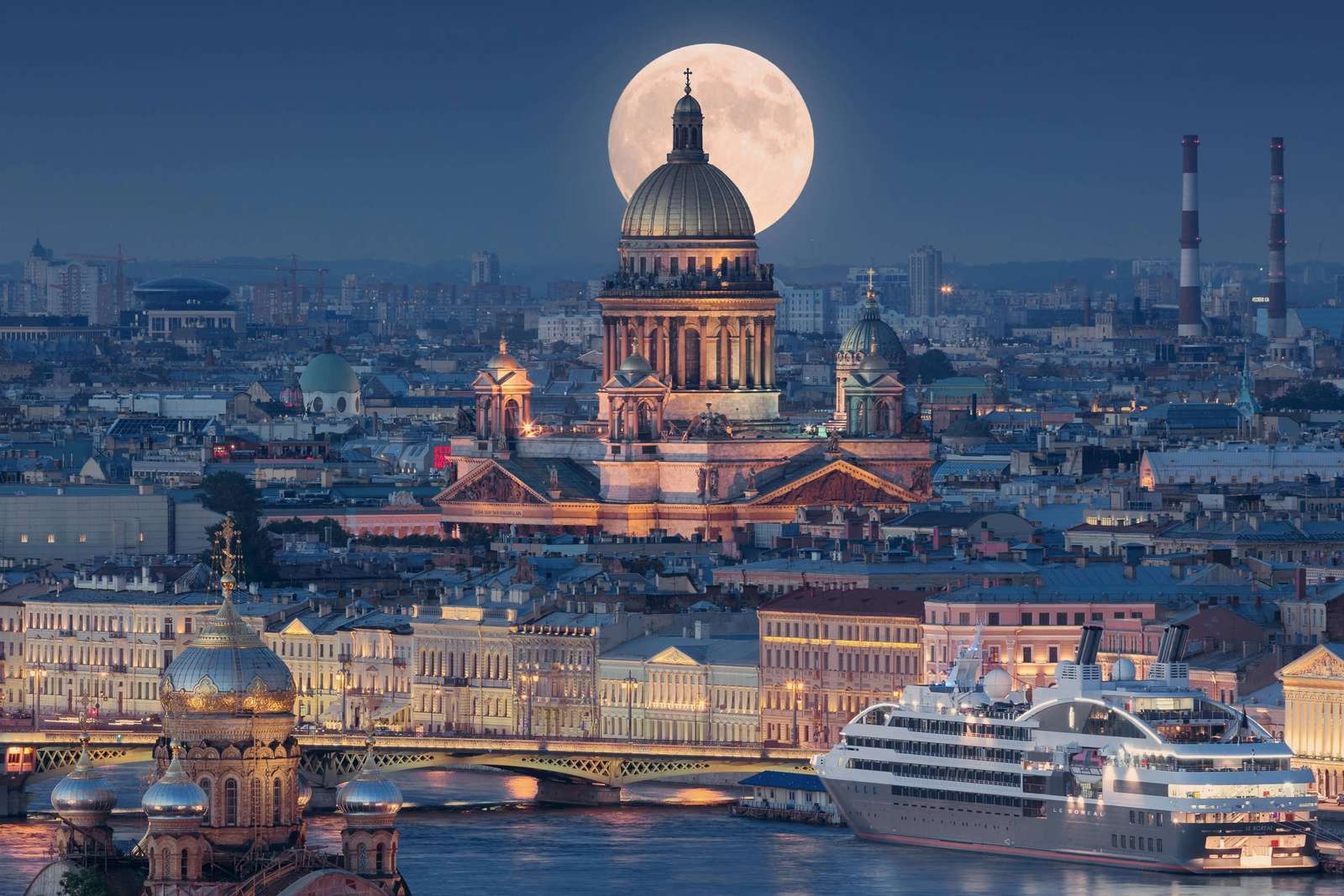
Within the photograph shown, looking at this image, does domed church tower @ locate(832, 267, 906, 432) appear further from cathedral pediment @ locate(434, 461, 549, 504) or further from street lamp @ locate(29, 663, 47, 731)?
street lamp @ locate(29, 663, 47, 731)

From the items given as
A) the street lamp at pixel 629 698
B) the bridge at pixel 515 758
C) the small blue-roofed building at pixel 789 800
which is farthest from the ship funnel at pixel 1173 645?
the street lamp at pixel 629 698

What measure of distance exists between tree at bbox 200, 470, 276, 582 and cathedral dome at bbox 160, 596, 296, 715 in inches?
1743

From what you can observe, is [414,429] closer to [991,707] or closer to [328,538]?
[328,538]

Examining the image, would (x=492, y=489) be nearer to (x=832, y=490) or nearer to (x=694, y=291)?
(x=694, y=291)

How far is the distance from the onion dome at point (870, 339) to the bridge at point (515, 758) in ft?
124

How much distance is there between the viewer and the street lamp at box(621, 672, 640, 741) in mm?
91188

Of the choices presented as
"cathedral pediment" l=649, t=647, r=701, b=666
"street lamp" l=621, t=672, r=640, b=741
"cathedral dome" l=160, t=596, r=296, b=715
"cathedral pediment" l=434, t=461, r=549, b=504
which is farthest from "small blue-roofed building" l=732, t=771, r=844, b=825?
"cathedral pediment" l=434, t=461, r=549, b=504

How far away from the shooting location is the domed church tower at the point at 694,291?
11769cm

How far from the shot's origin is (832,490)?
379 ft

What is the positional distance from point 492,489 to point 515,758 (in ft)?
111

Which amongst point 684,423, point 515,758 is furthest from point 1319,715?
point 684,423

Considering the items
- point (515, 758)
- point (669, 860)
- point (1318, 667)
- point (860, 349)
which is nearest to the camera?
point (669, 860)

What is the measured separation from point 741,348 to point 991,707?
40921 millimetres

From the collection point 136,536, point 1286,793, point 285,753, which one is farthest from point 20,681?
point 285,753
